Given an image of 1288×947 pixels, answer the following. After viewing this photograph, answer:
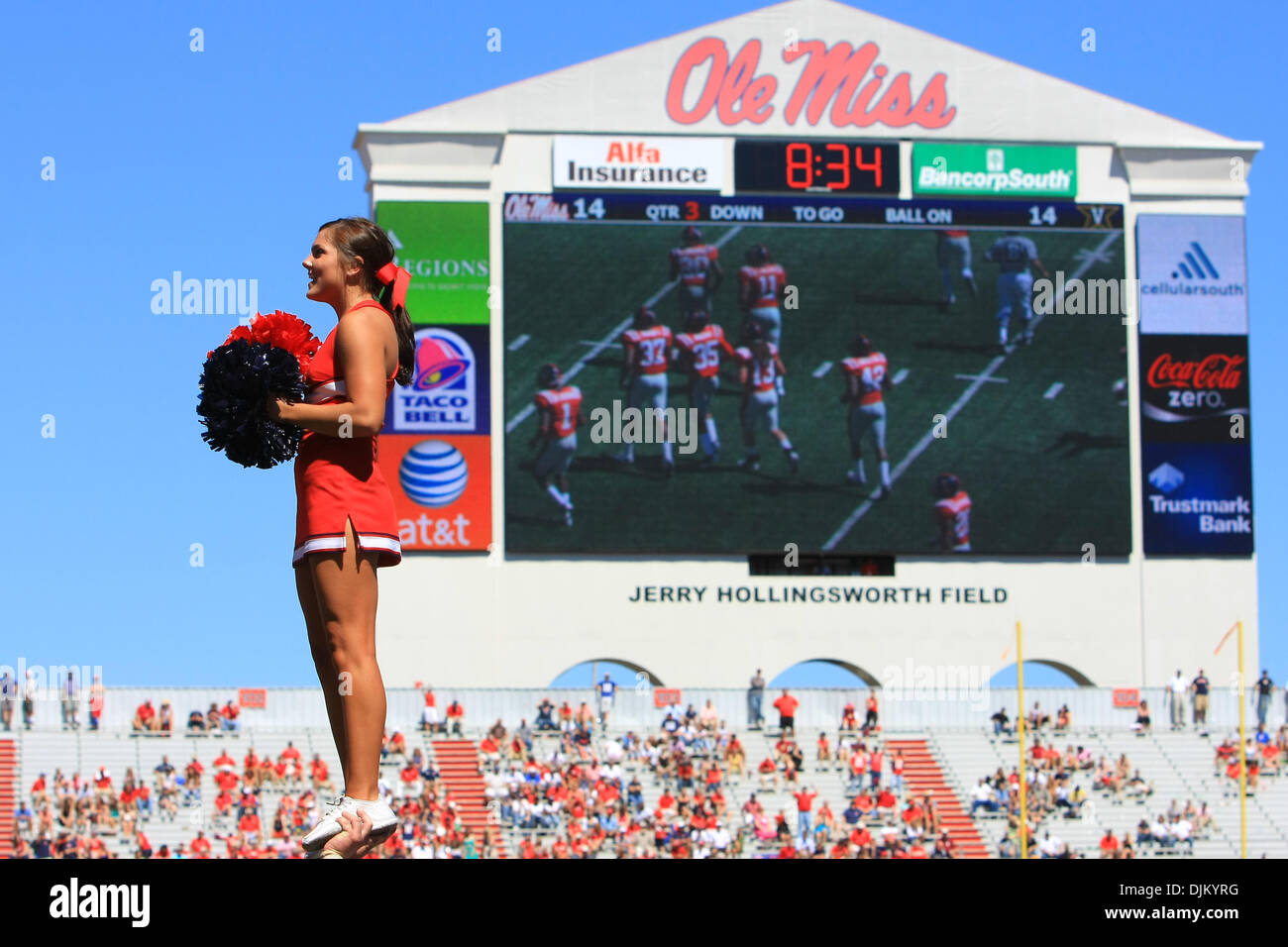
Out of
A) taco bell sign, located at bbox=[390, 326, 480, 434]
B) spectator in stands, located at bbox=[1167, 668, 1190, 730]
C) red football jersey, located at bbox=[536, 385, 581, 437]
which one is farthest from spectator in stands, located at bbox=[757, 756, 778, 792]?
taco bell sign, located at bbox=[390, 326, 480, 434]

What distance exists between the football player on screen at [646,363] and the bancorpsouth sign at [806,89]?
4268mm

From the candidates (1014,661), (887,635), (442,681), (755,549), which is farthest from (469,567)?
(1014,661)

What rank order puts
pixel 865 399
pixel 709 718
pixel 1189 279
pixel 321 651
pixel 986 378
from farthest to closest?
pixel 1189 279, pixel 986 378, pixel 865 399, pixel 709 718, pixel 321 651

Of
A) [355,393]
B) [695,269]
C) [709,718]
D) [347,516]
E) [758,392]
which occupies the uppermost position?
[695,269]

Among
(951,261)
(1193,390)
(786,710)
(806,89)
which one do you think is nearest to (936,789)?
(786,710)

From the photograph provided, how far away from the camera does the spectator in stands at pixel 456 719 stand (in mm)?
32938

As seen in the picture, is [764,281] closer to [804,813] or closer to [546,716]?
[546,716]

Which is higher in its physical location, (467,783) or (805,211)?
(805,211)

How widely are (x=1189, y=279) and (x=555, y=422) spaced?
12146 millimetres

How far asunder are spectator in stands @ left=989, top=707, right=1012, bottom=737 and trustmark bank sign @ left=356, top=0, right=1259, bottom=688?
4635 millimetres

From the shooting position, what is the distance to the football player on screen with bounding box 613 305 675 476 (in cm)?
3703

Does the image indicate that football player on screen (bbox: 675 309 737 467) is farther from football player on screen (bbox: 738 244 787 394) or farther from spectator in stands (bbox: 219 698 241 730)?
spectator in stands (bbox: 219 698 241 730)

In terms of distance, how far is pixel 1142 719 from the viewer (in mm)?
34750
